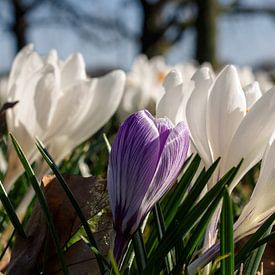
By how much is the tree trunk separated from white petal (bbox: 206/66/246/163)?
7.76m

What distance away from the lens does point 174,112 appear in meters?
0.61

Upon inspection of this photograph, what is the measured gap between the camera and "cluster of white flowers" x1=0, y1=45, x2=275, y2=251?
1.78ft

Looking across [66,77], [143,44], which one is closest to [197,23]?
[143,44]

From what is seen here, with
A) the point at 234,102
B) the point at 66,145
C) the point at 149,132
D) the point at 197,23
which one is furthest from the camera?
the point at 197,23

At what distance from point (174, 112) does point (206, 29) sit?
8253 mm

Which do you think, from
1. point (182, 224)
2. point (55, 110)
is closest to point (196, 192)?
point (182, 224)

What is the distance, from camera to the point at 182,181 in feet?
2.01

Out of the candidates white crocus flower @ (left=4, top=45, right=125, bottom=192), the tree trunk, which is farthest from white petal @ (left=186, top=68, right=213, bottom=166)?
the tree trunk

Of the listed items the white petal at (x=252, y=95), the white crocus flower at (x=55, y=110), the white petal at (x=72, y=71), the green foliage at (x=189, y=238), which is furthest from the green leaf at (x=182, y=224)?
the white petal at (x=72, y=71)

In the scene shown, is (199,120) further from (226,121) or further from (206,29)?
(206,29)

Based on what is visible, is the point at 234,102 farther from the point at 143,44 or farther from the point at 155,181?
the point at 143,44

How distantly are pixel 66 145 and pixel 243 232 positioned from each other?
343 millimetres

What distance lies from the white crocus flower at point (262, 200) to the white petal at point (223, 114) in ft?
0.16

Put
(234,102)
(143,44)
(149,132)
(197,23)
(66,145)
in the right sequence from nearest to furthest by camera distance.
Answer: (149,132) < (234,102) < (66,145) < (197,23) < (143,44)
